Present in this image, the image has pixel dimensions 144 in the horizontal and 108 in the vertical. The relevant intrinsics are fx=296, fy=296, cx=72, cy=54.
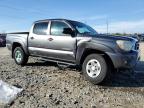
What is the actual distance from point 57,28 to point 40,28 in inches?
40.6

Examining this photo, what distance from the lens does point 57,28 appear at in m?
9.68

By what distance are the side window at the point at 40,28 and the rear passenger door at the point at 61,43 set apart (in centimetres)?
36

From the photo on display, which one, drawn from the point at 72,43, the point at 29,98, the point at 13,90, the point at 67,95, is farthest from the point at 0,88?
the point at 72,43

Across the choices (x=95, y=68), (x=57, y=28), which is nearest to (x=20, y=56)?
(x=57, y=28)

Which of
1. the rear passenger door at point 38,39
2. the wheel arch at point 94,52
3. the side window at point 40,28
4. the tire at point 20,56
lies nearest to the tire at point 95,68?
the wheel arch at point 94,52

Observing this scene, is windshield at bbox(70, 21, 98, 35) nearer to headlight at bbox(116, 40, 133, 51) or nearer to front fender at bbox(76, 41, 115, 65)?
front fender at bbox(76, 41, 115, 65)

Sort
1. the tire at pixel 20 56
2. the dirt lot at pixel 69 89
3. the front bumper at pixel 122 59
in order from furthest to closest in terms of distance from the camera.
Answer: the tire at pixel 20 56, the front bumper at pixel 122 59, the dirt lot at pixel 69 89

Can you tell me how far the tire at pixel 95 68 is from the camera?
311 inches

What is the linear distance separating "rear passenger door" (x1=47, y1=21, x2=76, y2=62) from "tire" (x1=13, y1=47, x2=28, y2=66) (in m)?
1.79

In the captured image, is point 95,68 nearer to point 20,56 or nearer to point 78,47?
point 78,47

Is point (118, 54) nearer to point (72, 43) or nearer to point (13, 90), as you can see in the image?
point (72, 43)

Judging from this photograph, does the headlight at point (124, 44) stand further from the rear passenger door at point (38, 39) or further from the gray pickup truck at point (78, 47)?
the rear passenger door at point (38, 39)

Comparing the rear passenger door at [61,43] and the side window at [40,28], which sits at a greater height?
the side window at [40,28]

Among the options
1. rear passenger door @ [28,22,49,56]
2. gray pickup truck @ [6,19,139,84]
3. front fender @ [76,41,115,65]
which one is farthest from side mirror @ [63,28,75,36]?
rear passenger door @ [28,22,49,56]
